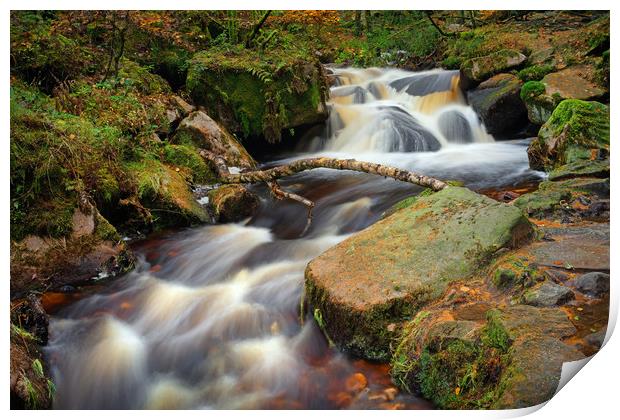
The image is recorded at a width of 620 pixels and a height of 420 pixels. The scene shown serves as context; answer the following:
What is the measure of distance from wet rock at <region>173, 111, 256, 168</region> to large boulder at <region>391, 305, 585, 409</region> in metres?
3.78

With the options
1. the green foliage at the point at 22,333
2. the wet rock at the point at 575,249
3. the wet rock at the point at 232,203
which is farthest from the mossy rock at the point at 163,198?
the wet rock at the point at 575,249

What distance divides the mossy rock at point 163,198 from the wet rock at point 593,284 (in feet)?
10.7

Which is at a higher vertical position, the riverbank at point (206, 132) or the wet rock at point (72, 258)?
the riverbank at point (206, 132)

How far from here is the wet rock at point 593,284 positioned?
7.86 ft

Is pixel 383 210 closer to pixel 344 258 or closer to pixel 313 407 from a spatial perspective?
pixel 344 258

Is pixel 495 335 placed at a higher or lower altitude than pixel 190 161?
lower

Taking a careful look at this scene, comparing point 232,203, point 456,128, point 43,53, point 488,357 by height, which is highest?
point 43,53

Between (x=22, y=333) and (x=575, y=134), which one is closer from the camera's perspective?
(x=22, y=333)

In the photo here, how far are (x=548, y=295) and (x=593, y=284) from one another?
0.26 m

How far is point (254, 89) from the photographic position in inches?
238

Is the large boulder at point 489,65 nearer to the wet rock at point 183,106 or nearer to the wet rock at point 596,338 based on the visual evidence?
the wet rock at point 183,106

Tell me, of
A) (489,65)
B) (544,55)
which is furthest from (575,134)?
(489,65)

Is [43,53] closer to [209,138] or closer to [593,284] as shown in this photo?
[209,138]

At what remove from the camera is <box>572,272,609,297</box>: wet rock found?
2.40 meters
